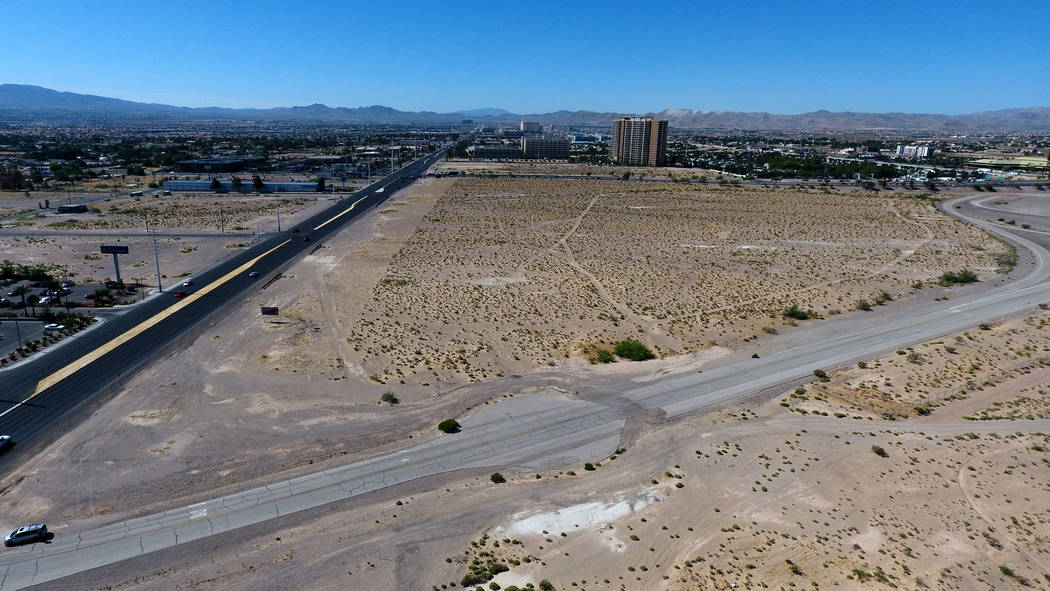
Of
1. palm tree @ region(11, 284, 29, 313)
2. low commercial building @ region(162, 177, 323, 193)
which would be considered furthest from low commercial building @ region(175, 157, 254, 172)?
palm tree @ region(11, 284, 29, 313)

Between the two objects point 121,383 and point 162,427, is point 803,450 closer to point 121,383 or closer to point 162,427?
point 162,427

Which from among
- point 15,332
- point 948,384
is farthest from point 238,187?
point 948,384

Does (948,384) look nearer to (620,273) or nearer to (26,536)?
(620,273)

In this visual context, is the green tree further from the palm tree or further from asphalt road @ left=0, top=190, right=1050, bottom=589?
asphalt road @ left=0, top=190, right=1050, bottom=589

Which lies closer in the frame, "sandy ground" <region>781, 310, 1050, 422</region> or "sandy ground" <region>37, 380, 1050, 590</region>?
"sandy ground" <region>37, 380, 1050, 590</region>

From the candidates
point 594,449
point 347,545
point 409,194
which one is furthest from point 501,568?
point 409,194

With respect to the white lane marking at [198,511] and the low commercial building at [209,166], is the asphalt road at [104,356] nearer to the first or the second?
the white lane marking at [198,511]
